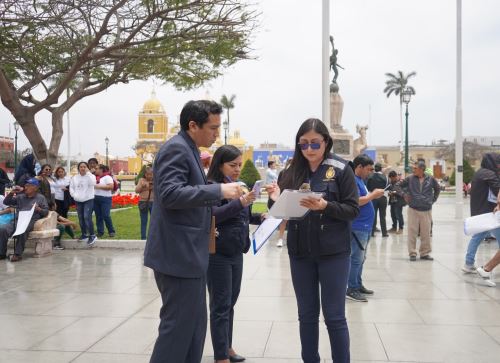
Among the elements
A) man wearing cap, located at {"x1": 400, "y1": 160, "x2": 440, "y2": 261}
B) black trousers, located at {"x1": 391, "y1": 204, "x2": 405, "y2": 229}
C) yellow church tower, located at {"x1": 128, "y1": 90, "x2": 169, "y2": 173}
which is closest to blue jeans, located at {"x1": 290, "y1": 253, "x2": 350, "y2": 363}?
man wearing cap, located at {"x1": 400, "y1": 160, "x2": 440, "y2": 261}

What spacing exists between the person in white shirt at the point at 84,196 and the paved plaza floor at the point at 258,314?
5.14 ft

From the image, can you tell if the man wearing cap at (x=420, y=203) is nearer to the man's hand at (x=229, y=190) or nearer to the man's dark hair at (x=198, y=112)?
the man's dark hair at (x=198, y=112)

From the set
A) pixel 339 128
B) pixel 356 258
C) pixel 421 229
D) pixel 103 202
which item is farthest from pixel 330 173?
pixel 339 128

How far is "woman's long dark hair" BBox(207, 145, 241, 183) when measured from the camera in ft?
12.2

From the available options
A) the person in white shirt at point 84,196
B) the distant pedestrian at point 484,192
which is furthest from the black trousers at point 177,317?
the person in white shirt at point 84,196

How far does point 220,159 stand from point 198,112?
1041 millimetres

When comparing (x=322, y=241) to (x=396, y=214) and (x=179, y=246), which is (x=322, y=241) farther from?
(x=396, y=214)

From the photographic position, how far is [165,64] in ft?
44.4

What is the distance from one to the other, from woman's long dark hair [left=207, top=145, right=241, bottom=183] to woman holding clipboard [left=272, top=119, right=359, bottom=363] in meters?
0.54

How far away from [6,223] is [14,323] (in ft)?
14.4

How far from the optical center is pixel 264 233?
12.0 feet

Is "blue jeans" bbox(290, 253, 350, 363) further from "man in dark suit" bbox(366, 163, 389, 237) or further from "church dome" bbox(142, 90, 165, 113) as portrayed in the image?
"church dome" bbox(142, 90, 165, 113)

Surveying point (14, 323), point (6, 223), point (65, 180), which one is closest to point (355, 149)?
point (65, 180)

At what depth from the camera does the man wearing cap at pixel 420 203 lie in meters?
8.26
